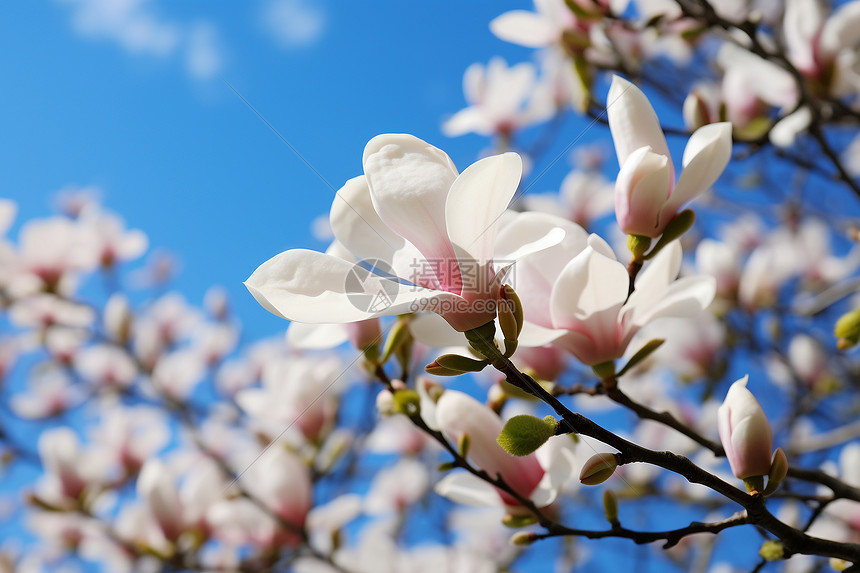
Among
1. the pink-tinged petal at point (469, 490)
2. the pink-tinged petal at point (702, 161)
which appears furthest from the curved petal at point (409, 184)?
the pink-tinged petal at point (469, 490)

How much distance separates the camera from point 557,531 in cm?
65

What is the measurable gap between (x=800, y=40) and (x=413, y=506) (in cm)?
181

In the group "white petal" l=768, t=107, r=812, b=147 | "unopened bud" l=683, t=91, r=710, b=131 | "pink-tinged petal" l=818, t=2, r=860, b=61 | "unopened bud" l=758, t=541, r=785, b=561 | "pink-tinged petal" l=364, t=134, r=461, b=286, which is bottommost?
"unopened bud" l=758, t=541, r=785, b=561

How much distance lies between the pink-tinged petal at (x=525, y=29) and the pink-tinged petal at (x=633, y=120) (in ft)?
2.11

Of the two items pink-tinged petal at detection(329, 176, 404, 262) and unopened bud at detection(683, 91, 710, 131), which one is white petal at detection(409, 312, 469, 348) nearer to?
pink-tinged petal at detection(329, 176, 404, 262)

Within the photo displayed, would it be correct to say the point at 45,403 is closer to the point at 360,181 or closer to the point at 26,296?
the point at 26,296

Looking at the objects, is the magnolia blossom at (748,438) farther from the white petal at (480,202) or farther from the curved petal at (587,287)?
the white petal at (480,202)

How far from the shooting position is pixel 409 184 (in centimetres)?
45

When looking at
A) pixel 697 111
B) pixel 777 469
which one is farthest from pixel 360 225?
pixel 697 111

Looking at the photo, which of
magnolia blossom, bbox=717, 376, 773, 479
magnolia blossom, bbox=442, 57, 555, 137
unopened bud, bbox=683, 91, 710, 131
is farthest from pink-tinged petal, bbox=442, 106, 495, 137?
magnolia blossom, bbox=717, 376, 773, 479

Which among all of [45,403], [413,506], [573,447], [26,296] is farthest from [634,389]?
[45,403]

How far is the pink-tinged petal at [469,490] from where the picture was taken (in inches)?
27.4

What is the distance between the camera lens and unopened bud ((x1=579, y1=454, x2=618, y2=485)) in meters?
0.47

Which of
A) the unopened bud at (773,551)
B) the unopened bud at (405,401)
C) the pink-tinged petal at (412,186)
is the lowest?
the unopened bud at (773,551)
